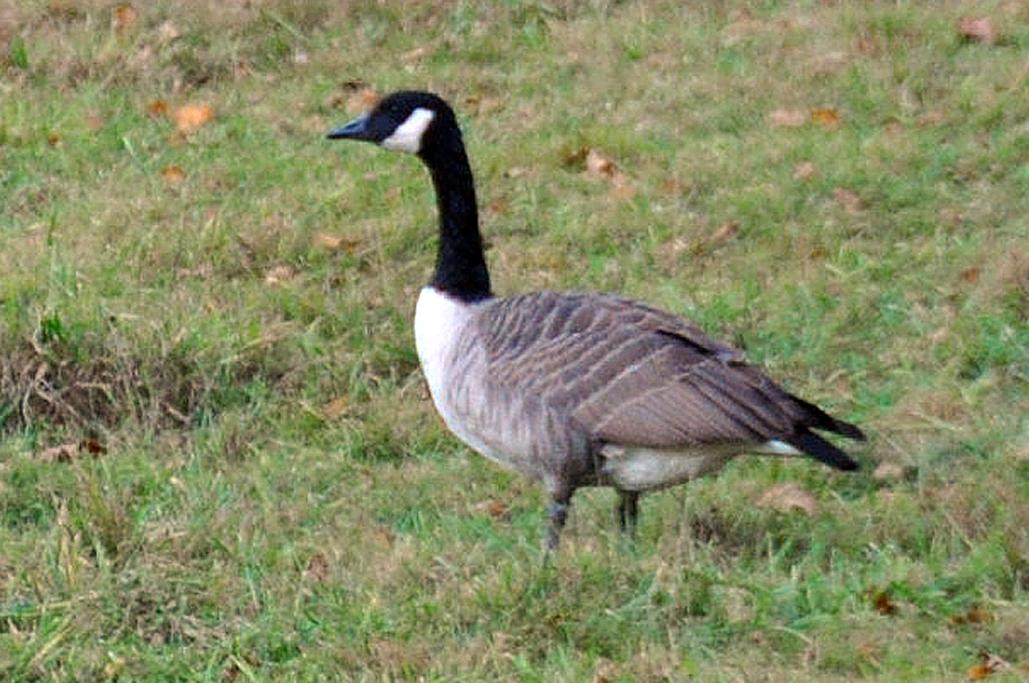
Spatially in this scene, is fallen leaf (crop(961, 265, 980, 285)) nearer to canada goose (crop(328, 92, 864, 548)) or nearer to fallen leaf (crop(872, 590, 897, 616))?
canada goose (crop(328, 92, 864, 548))

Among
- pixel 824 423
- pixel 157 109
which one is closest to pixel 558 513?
pixel 824 423

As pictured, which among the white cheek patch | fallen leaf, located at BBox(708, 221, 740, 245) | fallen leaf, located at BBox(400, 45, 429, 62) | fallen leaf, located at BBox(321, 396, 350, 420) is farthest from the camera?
fallen leaf, located at BBox(400, 45, 429, 62)

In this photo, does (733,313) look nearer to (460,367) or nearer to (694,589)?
(460,367)

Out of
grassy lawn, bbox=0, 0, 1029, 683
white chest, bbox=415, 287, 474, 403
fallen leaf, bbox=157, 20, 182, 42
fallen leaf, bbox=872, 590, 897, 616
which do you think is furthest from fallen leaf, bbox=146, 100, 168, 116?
fallen leaf, bbox=872, 590, 897, 616

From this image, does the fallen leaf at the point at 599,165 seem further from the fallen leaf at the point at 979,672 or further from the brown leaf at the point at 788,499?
the fallen leaf at the point at 979,672

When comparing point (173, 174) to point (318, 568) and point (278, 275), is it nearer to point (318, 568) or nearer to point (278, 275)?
point (278, 275)

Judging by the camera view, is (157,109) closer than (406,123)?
No

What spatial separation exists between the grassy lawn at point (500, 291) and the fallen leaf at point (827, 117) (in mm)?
11

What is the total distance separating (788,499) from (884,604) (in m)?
1.09

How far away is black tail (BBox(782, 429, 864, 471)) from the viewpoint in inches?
241

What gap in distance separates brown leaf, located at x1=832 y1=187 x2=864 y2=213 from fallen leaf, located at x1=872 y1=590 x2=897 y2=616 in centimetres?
374

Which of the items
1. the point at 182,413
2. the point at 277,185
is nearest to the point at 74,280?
the point at 182,413

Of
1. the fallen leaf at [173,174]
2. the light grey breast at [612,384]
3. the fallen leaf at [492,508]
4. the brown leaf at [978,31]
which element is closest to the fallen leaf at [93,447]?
the fallen leaf at [492,508]

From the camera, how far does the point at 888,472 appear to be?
7164 mm
